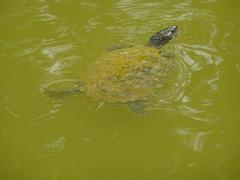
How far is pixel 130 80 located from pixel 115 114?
1.11 feet

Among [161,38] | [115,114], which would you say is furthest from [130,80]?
[161,38]

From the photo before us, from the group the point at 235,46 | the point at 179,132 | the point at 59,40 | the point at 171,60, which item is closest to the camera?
the point at 179,132

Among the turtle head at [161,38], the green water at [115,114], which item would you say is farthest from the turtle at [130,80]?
the turtle head at [161,38]

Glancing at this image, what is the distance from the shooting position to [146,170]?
269 centimetres

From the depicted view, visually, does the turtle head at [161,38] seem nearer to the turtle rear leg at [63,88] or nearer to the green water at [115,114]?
the green water at [115,114]

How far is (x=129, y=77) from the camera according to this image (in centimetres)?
288

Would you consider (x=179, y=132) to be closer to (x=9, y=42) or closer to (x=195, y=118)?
(x=195, y=118)

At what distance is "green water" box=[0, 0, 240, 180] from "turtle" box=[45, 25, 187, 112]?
115mm

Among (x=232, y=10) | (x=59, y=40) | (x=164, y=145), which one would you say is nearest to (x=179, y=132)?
(x=164, y=145)

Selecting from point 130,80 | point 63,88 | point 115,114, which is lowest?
point 115,114

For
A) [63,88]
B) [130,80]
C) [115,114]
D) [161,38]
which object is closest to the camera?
[130,80]

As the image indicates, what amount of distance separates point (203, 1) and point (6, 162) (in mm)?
3014

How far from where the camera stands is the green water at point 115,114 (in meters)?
2.73

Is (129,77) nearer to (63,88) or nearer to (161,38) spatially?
(63,88)
